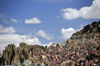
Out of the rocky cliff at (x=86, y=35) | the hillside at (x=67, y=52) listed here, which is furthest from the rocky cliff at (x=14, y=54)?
the rocky cliff at (x=86, y=35)

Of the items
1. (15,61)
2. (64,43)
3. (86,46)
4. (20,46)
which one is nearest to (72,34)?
(64,43)

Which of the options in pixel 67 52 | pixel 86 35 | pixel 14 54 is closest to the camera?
pixel 14 54

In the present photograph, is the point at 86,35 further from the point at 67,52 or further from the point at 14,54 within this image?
the point at 14,54

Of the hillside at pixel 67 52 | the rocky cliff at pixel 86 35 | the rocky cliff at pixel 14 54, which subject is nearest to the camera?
the rocky cliff at pixel 14 54

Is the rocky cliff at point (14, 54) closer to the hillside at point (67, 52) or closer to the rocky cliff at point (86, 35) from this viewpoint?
the hillside at point (67, 52)

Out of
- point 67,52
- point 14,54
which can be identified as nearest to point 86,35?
point 67,52

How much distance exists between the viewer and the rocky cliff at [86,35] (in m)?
152

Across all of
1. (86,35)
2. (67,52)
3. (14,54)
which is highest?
(86,35)

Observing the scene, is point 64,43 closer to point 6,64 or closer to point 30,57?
point 30,57

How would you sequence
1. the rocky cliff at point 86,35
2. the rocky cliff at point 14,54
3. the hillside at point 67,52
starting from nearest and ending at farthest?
the rocky cliff at point 14,54
the hillside at point 67,52
the rocky cliff at point 86,35

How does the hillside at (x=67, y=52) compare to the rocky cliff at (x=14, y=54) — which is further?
the hillside at (x=67, y=52)

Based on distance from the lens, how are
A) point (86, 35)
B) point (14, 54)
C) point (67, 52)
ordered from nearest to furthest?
point (14, 54) < point (67, 52) < point (86, 35)

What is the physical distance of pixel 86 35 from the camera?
520 ft

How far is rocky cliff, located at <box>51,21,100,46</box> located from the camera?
152 metres
